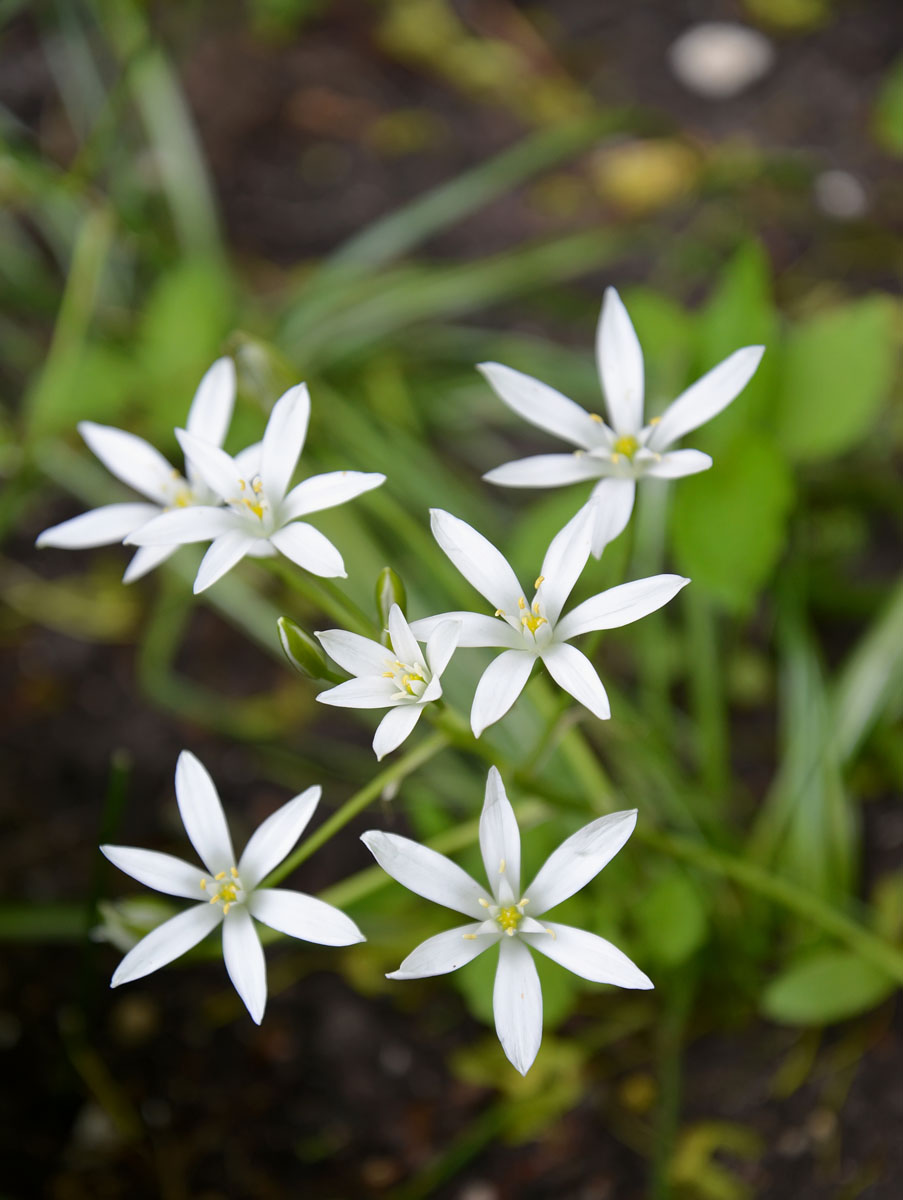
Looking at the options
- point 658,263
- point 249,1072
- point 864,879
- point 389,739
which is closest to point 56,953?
point 249,1072

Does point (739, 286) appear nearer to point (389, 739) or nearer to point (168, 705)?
point (389, 739)

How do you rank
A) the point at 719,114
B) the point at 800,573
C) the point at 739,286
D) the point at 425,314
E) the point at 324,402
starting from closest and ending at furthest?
the point at 739,286
the point at 800,573
the point at 324,402
the point at 425,314
the point at 719,114

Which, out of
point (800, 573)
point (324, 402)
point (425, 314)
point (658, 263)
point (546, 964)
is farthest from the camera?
point (658, 263)

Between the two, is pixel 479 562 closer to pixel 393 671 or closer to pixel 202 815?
pixel 393 671

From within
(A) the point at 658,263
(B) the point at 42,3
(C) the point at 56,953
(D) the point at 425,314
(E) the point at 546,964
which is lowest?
(E) the point at 546,964

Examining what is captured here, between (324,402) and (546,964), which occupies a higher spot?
(324,402)

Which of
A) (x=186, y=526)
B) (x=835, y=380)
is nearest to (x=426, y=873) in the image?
(x=186, y=526)
